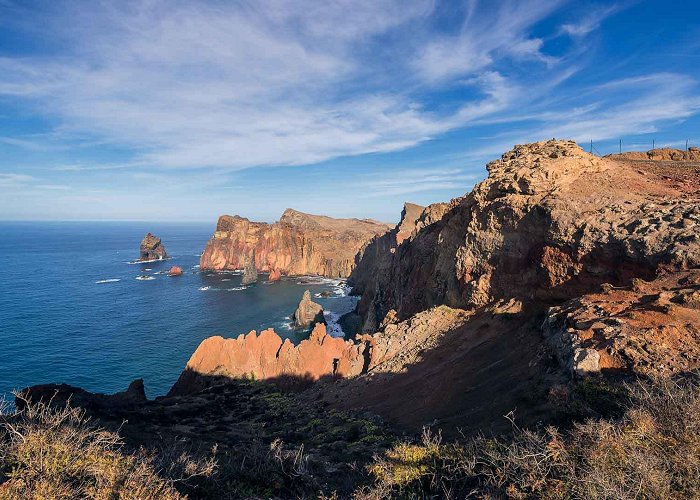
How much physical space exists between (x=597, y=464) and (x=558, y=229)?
46.9ft

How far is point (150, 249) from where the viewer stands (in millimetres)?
132375

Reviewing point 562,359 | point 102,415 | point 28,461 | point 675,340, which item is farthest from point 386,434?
point 102,415

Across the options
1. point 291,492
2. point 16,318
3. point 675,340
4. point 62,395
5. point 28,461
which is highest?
point 675,340

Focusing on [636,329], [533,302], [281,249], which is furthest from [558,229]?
[281,249]

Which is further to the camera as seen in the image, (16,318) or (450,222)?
(16,318)

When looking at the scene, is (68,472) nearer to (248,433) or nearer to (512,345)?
(248,433)

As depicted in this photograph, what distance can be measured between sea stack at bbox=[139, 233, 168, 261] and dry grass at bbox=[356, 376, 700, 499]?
141 metres

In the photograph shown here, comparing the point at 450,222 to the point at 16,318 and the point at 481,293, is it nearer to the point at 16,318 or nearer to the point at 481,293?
the point at 481,293

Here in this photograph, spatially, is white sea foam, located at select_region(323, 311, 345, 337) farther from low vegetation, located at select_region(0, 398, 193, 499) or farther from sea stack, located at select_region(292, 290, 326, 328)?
low vegetation, located at select_region(0, 398, 193, 499)

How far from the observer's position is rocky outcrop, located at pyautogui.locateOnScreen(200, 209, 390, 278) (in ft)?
374

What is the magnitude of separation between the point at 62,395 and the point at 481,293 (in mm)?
24635

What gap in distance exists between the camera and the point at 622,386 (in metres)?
9.17

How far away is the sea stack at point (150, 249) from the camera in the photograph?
131m

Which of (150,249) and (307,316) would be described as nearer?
(307,316)
